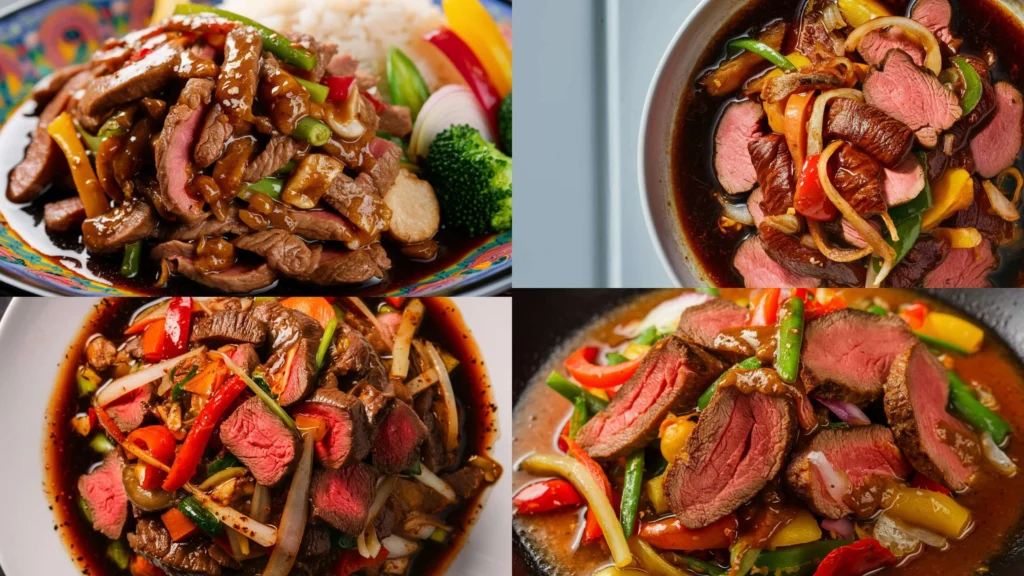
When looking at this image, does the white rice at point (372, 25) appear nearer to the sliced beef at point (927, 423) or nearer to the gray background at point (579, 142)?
the gray background at point (579, 142)

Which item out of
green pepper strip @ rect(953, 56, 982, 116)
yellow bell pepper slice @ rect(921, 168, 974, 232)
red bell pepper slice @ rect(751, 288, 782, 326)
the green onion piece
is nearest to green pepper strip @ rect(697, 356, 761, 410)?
red bell pepper slice @ rect(751, 288, 782, 326)

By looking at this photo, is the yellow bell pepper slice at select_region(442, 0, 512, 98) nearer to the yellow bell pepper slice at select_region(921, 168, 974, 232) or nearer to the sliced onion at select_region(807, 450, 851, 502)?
the yellow bell pepper slice at select_region(921, 168, 974, 232)

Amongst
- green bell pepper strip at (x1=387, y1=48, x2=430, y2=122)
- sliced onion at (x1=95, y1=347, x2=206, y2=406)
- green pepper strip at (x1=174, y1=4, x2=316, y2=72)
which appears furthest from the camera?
green bell pepper strip at (x1=387, y1=48, x2=430, y2=122)

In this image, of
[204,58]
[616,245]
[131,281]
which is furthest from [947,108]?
[131,281]

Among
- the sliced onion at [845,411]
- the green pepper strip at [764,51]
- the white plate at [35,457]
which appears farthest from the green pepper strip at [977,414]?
the white plate at [35,457]

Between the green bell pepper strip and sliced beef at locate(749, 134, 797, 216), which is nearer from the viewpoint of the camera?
sliced beef at locate(749, 134, 797, 216)

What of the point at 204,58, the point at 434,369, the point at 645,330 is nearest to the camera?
the point at 204,58

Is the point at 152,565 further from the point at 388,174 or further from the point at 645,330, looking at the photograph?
the point at 645,330
